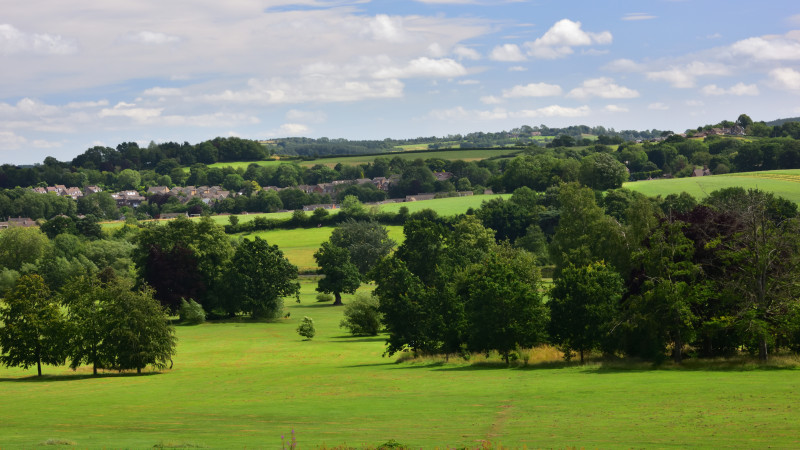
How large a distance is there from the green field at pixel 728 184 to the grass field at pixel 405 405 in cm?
10726

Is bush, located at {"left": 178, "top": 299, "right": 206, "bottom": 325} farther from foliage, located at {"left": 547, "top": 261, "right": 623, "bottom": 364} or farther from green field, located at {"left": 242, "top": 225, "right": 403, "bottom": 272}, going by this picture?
foliage, located at {"left": 547, "top": 261, "right": 623, "bottom": 364}

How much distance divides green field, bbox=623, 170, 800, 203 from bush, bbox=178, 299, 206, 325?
9292cm

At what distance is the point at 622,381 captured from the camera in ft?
135

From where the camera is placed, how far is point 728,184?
15162 cm

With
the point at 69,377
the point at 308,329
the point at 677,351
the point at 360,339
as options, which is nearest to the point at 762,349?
the point at 677,351

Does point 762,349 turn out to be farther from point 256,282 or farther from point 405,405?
point 256,282

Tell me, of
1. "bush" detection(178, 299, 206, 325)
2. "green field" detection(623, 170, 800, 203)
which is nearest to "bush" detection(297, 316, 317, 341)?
"bush" detection(178, 299, 206, 325)

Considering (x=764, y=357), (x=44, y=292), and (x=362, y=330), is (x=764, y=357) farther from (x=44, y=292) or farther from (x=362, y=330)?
(x=44, y=292)

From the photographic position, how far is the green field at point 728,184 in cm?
14475

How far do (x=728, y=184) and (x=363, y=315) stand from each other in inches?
3970

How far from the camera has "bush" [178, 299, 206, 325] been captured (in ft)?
294

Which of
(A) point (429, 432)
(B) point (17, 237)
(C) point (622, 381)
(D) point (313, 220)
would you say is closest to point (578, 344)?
(C) point (622, 381)

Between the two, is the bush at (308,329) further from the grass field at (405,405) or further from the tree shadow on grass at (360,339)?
the grass field at (405,405)

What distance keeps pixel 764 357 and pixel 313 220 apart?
5433 inches
